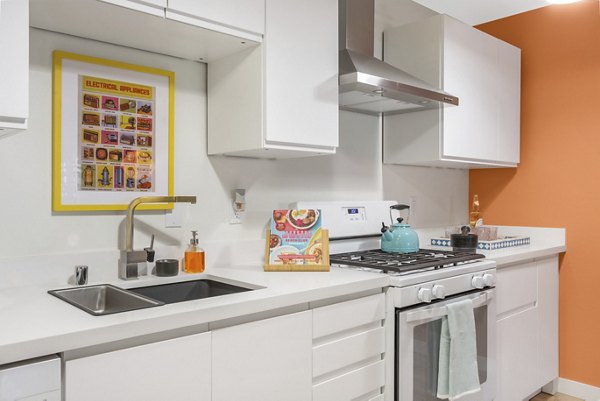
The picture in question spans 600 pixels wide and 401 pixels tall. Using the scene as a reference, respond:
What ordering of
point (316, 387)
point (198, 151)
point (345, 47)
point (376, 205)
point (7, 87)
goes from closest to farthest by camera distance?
point (7, 87) < point (316, 387) < point (198, 151) < point (345, 47) < point (376, 205)

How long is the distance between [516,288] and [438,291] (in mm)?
938

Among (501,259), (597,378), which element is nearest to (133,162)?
(501,259)

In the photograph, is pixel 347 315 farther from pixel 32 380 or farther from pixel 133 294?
pixel 32 380

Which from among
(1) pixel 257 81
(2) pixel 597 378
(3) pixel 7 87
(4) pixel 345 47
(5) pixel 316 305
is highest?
(4) pixel 345 47

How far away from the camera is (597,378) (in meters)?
3.06

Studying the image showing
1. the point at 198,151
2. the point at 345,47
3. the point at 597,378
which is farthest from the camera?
the point at 597,378

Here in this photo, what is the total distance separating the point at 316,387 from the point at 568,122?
8.16ft

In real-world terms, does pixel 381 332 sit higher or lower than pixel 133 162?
lower

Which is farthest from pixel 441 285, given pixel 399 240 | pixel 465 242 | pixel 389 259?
pixel 465 242

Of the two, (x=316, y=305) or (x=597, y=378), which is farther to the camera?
(x=597, y=378)

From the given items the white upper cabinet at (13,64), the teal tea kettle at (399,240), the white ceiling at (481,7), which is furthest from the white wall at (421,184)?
the white upper cabinet at (13,64)

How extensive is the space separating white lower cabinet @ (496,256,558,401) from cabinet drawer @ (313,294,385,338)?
1.02 m

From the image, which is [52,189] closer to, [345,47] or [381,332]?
[381,332]

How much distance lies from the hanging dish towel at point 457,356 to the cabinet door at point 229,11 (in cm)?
140
